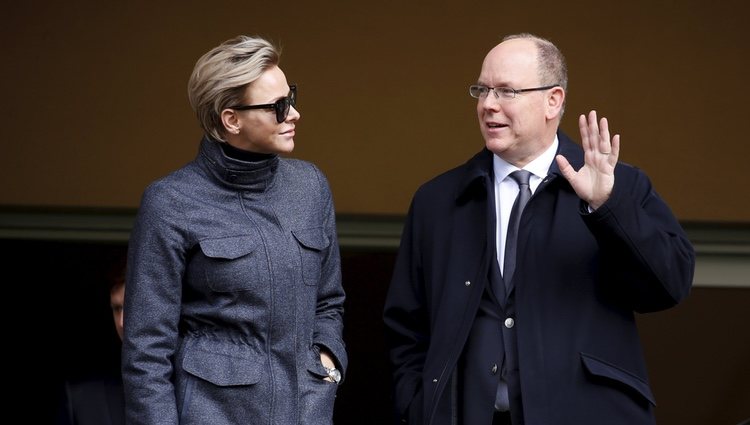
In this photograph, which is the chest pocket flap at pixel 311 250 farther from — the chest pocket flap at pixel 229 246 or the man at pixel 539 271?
the man at pixel 539 271

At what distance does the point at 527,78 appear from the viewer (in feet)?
13.2

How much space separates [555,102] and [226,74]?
90 centimetres

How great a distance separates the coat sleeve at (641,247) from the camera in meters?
3.74

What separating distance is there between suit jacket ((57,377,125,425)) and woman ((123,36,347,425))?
633 millimetres

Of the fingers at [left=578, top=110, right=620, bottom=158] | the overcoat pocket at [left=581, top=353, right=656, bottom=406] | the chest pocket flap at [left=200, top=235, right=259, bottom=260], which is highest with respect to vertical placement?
the fingers at [left=578, top=110, right=620, bottom=158]

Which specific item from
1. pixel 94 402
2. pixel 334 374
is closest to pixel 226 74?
pixel 334 374

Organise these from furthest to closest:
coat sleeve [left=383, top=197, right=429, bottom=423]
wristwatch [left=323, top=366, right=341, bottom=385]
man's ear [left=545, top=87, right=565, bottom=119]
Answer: coat sleeve [left=383, top=197, right=429, bottom=423], man's ear [left=545, top=87, right=565, bottom=119], wristwatch [left=323, top=366, right=341, bottom=385]

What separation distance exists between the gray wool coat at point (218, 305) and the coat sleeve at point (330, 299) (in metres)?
0.10

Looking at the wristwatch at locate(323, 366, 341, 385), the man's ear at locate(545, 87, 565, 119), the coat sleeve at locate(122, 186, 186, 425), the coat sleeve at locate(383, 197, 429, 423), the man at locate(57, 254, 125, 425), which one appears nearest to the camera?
the coat sleeve at locate(122, 186, 186, 425)

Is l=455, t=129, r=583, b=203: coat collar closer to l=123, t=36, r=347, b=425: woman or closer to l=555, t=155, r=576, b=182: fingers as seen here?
l=555, t=155, r=576, b=182: fingers

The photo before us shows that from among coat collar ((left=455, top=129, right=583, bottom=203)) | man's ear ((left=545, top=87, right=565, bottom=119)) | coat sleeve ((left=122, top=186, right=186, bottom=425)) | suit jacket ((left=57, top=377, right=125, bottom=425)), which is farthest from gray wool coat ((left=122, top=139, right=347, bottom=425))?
man's ear ((left=545, top=87, right=565, bottom=119))

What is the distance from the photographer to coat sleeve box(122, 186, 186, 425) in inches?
147

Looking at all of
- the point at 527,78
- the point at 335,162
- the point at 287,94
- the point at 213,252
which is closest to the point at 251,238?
the point at 213,252

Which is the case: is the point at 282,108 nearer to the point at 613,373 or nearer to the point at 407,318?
the point at 407,318
